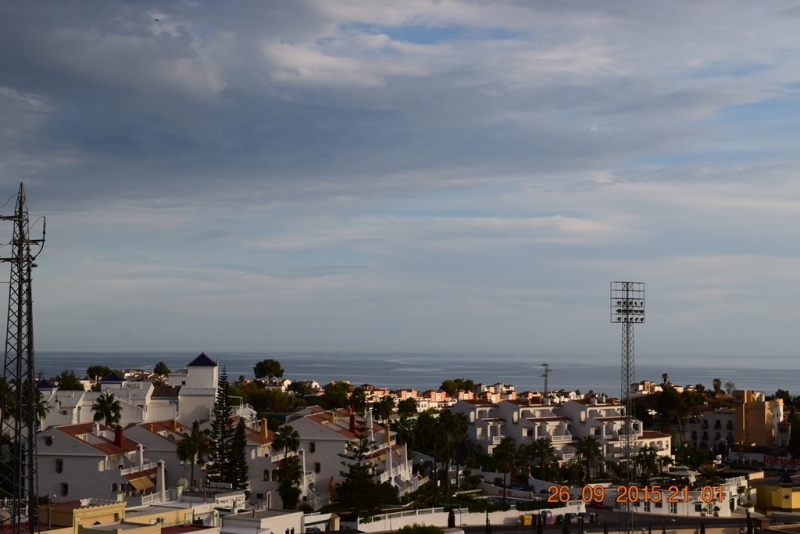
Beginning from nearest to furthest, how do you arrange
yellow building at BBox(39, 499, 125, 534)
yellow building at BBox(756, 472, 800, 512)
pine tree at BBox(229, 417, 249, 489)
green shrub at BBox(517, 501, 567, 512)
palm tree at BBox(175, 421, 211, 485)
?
yellow building at BBox(39, 499, 125, 534), palm tree at BBox(175, 421, 211, 485), pine tree at BBox(229, 417, 249, 489), green shrub at BBox(517, 501, 567, 512), yellow building at BBox(756, 472, 800, 512)

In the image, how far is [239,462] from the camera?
57.1 m

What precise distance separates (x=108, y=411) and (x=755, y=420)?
6130cm

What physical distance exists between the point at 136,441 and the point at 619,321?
29.7m

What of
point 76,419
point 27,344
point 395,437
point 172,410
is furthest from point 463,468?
point 27,344

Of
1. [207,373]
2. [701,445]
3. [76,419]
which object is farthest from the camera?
[701,445]

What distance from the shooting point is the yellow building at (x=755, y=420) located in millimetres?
96688

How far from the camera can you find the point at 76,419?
242 ft

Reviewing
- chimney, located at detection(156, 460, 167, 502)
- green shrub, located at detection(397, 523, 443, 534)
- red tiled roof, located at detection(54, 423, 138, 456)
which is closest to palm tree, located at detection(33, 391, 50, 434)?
red tiled roof, located at detection(54, 423, 138, 456)

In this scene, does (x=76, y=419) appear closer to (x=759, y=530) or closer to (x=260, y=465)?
(x=260, y=465)

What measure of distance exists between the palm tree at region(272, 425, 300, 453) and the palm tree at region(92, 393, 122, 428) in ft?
47.8

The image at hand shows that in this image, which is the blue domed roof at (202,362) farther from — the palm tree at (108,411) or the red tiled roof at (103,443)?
the red tiled roof at (103,443)

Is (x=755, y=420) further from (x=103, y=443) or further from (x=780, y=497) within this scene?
(x=103, y=443)

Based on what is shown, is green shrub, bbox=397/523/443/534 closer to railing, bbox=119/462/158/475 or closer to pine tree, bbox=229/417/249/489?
pine tree, bbox=229/417/249/489

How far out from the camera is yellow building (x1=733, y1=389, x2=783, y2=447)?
317 feet
